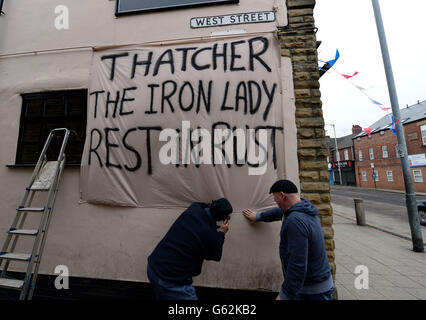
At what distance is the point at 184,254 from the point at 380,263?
477 centimetres

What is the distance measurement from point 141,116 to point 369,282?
4743 millimetres

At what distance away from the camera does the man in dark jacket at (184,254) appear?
1.86 m

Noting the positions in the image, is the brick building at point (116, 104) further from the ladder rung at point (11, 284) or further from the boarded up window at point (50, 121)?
the ladder rung at point (11, 284)

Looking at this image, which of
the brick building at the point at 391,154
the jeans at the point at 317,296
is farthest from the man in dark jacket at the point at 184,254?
the brick building at the point at 391,154

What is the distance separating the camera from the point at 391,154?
25.4 metres

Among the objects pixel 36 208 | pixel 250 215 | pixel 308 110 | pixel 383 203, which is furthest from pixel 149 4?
pixel 383 203

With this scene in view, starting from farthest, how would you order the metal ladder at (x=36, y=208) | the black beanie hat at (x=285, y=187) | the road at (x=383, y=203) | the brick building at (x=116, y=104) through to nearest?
1. the road at (x=383, y=203)
2. the brick building at (x=116, y=104)
3. the metal ladder at (x=36, y=208)
4. the black beanie hat at (x=285, y=187)

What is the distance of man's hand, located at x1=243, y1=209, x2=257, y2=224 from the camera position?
2571 millimetres

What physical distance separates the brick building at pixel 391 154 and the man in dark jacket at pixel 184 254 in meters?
23.3

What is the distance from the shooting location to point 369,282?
3502mm

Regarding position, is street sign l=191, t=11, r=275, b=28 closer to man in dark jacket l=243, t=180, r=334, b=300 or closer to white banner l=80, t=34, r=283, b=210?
white banner l=80, t=34, r=283, b=210

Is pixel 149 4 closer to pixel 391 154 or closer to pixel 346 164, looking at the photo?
pixel 391 154
